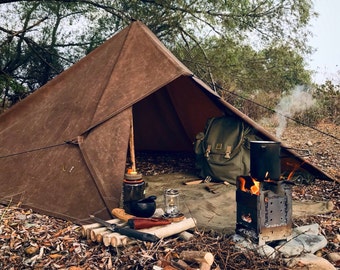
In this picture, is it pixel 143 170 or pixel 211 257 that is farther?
pixel 143 170

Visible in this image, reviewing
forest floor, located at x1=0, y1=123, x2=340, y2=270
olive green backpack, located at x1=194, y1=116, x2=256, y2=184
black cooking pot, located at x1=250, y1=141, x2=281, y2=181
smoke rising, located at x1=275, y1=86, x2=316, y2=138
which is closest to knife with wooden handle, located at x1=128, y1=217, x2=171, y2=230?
forest floor, located at x1=0, y1=123, x2=340, y2=270

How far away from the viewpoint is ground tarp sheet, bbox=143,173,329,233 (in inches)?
151

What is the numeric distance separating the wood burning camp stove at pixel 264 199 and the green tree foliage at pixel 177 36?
177 inches

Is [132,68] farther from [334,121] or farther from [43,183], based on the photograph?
[334,121]

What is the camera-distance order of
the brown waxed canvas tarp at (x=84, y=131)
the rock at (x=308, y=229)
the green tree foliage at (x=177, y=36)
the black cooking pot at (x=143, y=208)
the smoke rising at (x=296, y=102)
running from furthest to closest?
the smoke rising at (x=296, y=102), the green tree foliage at (x=177, y=36), the brown waxed canvas tarp at (x=84, y=131), the rock at (x=308, y=229), the black cooking pot at (x=143, y=208)

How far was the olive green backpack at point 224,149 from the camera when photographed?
5176 mm

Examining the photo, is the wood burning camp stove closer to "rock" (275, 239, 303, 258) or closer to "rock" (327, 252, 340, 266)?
"rock" (275, 239, 303, 258)

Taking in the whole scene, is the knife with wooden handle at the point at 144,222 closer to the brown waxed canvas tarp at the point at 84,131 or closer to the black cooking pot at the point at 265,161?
the brown waxed canvas tarp at the point at 84,131

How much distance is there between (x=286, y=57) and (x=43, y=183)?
5.91 m

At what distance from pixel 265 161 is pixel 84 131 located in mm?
1893

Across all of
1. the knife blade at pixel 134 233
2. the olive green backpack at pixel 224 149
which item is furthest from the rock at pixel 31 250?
the olive green backpack at pixel 224 149

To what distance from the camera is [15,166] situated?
443cm

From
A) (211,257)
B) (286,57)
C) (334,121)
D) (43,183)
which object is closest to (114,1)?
(286,57)

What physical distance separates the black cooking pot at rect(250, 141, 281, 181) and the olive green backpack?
1.91 m
